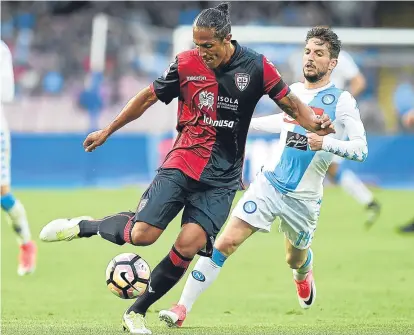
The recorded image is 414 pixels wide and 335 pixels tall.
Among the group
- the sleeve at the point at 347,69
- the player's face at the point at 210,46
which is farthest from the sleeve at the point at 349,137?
the sleeve at the point at 347,69

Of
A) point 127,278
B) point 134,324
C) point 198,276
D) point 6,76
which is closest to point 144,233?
point 127,278

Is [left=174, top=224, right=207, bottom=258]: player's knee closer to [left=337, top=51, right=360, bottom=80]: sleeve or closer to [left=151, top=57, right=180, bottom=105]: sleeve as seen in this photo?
[left=151, top=57, right=180, bottom=105]: sleeve

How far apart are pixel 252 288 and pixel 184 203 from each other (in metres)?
3.56

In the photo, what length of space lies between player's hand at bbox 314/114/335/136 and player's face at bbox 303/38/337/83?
38.8 inches

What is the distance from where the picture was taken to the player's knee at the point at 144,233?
6.93 meters

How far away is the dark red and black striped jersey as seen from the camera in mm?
7047

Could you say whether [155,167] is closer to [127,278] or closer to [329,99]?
[329,99]

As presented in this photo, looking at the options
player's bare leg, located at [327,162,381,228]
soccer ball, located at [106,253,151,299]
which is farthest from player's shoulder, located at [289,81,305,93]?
player's bare leg, located at [327,162,381,228]

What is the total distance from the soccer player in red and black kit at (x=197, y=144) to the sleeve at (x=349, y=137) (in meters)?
0.31

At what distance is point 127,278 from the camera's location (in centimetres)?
704

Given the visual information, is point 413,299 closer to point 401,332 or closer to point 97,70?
point 401,332

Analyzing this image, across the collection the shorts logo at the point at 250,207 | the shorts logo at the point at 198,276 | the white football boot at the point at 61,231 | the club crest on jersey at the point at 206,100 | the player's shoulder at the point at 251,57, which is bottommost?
the shorts logo at the point at 198,276

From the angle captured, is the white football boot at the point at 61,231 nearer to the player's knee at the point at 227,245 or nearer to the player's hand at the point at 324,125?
the player's knee at the point at 227,245

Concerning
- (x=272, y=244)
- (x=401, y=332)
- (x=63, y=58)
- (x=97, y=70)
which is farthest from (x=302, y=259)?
(x=63, y=58)
